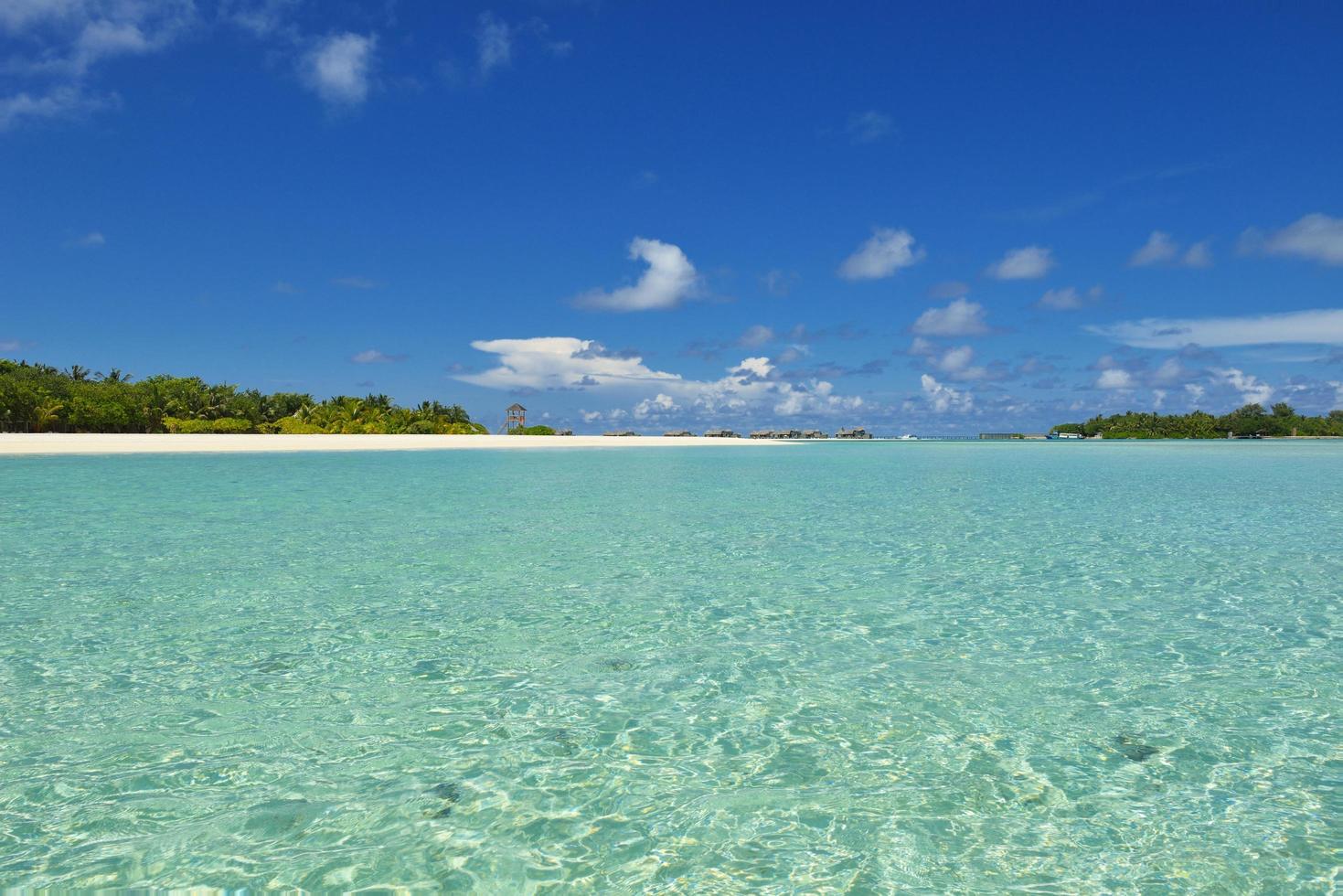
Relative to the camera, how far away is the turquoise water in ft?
10.5

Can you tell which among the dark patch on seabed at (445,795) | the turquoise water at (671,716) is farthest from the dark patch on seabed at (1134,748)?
the dark patch on seabed at (445,795)

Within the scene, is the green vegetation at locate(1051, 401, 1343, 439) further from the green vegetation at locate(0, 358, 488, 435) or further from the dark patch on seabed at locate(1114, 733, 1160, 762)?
the dark patch on seabed at locate(1114, 733, 1160, 762)

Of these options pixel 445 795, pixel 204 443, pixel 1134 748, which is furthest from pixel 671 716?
pixel 204 443

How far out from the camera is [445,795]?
12.2 feet

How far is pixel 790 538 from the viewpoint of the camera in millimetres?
11539

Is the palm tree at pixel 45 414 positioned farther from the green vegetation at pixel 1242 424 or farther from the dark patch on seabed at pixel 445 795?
the green vegetation at pixel 1242 424

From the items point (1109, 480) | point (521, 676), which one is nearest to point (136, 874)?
point (521, 676)

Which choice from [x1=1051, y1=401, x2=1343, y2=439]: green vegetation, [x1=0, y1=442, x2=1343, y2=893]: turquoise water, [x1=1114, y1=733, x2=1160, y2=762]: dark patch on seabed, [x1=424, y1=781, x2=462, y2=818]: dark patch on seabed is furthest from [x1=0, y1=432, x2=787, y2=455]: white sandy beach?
[x1=1051, y1=401, x2=1343, y2=439]: green vegetation

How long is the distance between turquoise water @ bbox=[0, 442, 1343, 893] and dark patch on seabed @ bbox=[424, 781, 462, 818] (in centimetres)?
2

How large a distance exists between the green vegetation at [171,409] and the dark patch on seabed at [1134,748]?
202 feet

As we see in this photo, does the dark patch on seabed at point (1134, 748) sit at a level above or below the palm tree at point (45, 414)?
below

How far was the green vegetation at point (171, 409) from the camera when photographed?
50125 mm

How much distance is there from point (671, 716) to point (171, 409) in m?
62.3

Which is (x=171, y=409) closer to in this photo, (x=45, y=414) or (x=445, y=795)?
(x=45, y=414)
